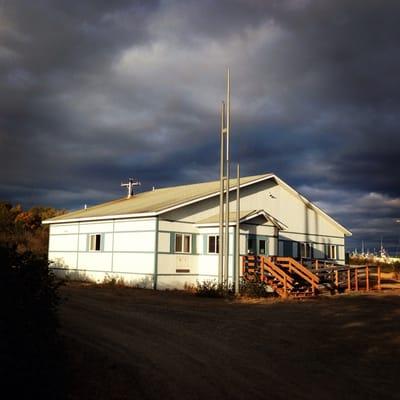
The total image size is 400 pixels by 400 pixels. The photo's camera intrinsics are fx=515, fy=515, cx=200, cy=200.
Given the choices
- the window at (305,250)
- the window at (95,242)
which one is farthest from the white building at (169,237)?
the window at (305,250)

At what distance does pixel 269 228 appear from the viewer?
25.5 m

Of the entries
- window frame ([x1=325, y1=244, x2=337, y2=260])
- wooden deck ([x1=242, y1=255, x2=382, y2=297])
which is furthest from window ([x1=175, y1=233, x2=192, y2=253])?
window frame ([x1=325, y1=244, x2=337, y2=260])

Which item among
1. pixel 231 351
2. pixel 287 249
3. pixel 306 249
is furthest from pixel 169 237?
pixel 231 351

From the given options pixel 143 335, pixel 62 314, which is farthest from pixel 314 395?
pixel 62 314

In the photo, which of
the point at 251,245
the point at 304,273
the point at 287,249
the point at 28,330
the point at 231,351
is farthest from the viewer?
the point at 287,249

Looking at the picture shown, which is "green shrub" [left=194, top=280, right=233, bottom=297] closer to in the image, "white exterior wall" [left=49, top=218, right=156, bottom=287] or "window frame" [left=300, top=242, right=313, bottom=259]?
"white exterior wall" [left=49, top=218, right=156, bottom=287]

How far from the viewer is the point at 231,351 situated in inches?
390

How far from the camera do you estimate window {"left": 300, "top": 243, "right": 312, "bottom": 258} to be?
Result: 31.0m

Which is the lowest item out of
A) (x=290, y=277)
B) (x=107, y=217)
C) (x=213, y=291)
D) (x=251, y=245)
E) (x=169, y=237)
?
(x=213, y=291)

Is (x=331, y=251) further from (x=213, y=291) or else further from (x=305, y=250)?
(x=213, y=291)

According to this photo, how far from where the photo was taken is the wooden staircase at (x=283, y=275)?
2169cm

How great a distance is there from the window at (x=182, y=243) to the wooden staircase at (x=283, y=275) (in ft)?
9.20

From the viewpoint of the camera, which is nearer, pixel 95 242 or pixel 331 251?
pixel 95 242

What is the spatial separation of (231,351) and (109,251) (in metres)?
16.5
